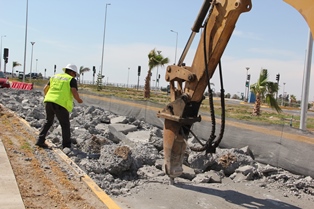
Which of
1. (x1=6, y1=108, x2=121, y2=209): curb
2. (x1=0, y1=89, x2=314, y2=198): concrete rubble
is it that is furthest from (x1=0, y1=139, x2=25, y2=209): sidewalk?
(x1=0, y1=89, x2=314, y2=198): concrete rubble

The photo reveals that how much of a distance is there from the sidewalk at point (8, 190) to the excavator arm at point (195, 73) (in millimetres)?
2081

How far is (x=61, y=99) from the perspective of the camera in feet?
25.2

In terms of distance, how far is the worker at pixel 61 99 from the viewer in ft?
25.2

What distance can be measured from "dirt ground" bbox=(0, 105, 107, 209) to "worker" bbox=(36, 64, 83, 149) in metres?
0.43

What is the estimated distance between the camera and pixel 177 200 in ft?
18.0

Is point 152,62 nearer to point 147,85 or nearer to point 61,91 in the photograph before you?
point 147,85

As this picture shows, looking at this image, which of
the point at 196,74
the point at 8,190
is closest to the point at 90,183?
the point at 8,190

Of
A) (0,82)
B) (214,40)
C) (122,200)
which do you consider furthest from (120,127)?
(0,82)

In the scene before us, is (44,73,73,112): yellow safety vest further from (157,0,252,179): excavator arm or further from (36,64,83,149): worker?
(157,0,252,179): excavator arm

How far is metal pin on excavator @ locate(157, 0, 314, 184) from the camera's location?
4898mm

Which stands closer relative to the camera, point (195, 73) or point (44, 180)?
point (195, 73)

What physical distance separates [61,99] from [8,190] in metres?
3.03

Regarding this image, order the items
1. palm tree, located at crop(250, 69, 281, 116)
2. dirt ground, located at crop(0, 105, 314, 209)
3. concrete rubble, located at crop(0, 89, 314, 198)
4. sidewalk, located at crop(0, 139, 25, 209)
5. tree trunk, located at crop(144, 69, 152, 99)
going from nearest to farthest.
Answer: sidewalk, located at crop(0, 139, 25, 209), dirt ground, located at crop(0, 105, 314, 209), concrete rubble, located at crop(0, 89, 314, 198), palm tree, located at crop(250, 69, 281, 116), tree trunk, located at crop(144, 69, 152, 99)

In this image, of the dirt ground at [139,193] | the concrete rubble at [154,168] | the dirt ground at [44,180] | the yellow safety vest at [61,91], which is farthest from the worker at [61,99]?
the dirt ground at [139,193]
